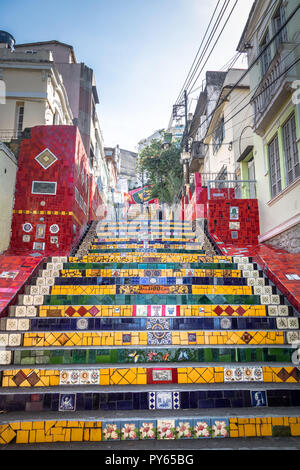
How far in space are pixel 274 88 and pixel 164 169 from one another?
16261mm

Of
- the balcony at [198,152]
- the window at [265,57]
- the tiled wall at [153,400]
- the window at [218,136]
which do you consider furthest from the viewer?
the balcony at [198,152]

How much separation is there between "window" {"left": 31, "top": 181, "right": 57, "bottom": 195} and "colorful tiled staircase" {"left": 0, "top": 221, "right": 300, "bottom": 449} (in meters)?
3.38

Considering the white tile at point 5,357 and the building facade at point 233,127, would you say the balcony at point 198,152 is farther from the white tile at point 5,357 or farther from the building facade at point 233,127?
the white tile at point 5,357

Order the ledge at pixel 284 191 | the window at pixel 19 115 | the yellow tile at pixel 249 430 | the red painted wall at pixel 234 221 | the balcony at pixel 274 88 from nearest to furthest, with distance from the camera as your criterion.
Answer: the yellow tile at pixel 249 430 → the ledge at pixel 284 191 → the balcony at pixel 274 88 → the red painted wall at pixel 234 221 → the window at pixel 19 115

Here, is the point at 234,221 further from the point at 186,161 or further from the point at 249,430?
the point at 186,161

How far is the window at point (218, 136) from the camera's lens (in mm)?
14719

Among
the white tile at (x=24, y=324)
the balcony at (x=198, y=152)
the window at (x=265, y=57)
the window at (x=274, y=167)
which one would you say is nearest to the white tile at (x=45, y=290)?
the white tile at (x=24, y=324)

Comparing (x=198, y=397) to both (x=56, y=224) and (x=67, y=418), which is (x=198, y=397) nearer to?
(x=67, y=418)

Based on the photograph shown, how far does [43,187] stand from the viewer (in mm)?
7840

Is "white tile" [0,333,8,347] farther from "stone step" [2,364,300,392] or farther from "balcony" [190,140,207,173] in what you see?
"balcony" [190,140,207,173]

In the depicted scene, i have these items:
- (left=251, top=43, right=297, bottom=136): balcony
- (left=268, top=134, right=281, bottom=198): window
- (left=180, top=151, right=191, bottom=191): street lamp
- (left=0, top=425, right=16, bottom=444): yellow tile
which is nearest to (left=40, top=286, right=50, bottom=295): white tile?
(left=0, top=425, right=16, bottom=444): yellow tile

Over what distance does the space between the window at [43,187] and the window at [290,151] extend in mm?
5705

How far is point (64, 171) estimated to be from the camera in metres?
8.04

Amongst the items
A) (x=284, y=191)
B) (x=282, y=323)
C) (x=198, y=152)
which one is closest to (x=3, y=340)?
(x=282, y=323)
